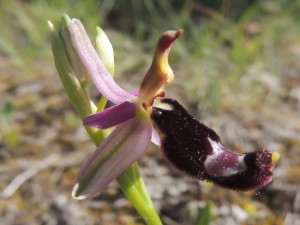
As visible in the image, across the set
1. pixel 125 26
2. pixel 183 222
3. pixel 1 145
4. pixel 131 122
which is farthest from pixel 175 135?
pixel 125 26

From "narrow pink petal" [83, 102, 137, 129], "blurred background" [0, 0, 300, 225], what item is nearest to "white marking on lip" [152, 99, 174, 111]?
"narrow pink petal" [83, 102, 137, 129]

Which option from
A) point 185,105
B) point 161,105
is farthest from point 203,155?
point 185,105

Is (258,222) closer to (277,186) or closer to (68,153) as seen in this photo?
(277,186)

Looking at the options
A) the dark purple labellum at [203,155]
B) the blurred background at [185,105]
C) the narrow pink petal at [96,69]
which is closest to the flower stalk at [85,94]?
the narrow pink petal at [96,69]

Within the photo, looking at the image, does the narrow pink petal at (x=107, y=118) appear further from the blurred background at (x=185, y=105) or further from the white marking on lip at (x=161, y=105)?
the blurred background at (x=185, y=105)

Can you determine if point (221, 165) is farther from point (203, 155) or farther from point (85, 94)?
point (85, 94)

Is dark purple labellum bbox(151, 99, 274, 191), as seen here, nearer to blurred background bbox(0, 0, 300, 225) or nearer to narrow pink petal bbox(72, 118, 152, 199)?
narrow pink petal bbox(72, 118, 152, 199)

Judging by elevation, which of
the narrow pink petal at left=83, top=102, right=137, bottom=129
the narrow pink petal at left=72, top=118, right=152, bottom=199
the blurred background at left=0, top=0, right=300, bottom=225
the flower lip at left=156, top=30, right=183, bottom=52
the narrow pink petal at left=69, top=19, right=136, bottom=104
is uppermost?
the flower lip at left=156, top=30, right=183, bottom=52
